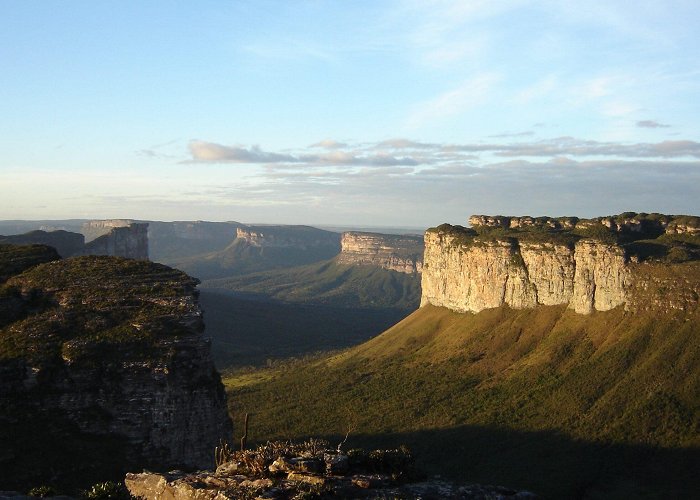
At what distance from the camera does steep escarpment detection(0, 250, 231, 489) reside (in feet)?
115

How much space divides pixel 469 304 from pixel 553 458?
171 ft

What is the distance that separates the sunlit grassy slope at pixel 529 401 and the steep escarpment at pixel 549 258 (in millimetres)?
3295

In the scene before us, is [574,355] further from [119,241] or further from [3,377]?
[119,241]

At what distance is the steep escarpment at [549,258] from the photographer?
8762cm

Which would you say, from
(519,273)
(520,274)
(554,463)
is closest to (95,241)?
(519,273)

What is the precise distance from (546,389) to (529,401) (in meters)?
3.06

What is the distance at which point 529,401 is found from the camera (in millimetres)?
76125

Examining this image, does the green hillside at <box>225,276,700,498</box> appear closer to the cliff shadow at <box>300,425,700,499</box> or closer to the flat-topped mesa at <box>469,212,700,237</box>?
the cliff shadow at <box>300,425,700,499</box>

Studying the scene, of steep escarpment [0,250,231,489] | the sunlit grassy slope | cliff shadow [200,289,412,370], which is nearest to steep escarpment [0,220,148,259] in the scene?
cliff shadow [200,289,412,370]

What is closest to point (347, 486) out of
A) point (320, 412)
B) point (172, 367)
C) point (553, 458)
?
point (172, 367)

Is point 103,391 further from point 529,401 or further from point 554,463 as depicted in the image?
point 529,401

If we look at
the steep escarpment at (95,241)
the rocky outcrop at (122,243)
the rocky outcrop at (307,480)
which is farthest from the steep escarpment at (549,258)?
the rocky outcrop at (307,480)

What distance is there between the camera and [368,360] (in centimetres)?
10769

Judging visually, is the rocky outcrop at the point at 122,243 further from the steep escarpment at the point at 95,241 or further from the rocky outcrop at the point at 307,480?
the rocky outcrop at the point at 307,480
